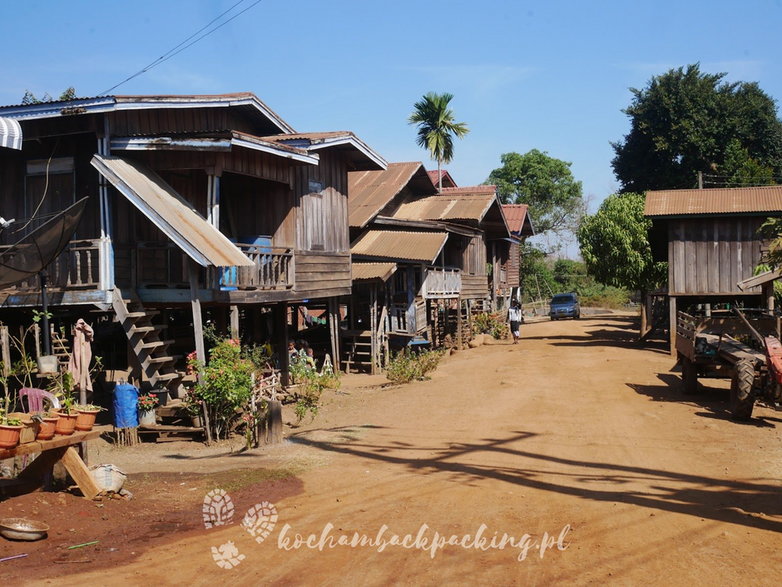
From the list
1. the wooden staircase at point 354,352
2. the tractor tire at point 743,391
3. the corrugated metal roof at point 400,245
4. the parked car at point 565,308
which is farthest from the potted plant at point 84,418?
the parked car at point 565,308

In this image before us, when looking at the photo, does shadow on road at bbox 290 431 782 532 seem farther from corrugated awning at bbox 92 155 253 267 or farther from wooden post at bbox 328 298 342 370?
wooden post at bbox 328 298 342 370

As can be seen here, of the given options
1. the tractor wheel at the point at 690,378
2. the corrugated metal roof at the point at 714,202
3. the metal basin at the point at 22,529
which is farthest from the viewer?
the corrugated metal roof at the point at 714,202

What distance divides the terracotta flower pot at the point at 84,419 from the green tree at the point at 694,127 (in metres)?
42.6

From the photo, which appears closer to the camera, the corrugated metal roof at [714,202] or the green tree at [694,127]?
the corrugated metal roof at [714,202]

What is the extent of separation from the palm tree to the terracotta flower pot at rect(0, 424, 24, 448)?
127ft

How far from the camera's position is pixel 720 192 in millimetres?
26312

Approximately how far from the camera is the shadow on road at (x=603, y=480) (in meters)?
8.02

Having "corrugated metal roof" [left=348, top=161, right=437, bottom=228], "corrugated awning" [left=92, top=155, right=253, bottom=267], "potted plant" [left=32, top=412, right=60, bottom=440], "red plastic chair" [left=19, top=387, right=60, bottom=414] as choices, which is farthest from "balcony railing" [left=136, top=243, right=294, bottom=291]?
"corrugated metal roof" [left=348, top=161, right=437, bottom=228]

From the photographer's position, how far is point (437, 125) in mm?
45344

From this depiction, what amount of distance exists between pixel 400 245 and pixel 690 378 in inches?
464

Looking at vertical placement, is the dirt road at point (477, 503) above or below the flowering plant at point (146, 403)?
below

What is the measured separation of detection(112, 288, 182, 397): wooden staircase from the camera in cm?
1376

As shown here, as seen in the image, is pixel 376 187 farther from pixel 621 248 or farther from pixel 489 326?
pixel 489 326

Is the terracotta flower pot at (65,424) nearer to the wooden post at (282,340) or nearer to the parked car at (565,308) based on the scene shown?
the wooden post at (282,340)
